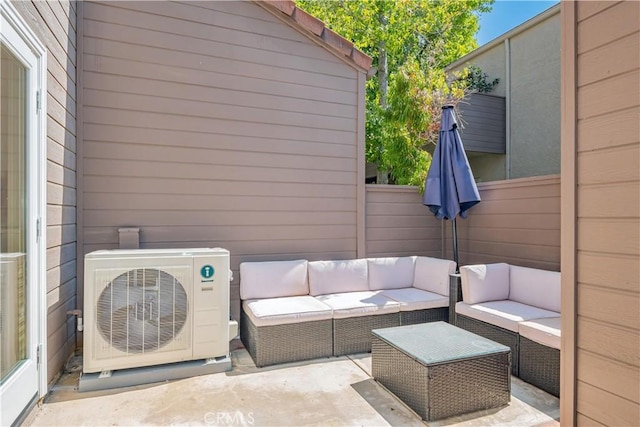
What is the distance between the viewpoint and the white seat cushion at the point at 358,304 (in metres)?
3.29

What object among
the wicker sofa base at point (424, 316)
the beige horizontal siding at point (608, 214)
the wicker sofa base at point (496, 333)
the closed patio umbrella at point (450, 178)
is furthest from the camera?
the closed patio umbrella at point (450, 178)

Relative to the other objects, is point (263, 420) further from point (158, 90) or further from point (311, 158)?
point (158, 90)

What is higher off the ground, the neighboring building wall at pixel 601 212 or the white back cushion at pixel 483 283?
the neighboring building wall at pixel 601 212

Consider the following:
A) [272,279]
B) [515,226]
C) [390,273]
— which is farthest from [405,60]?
[272,279]

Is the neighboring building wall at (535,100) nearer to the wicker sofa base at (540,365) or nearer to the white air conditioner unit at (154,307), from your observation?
the wicker sofa base at (540,365)

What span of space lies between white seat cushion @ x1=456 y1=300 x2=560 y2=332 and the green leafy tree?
1.87 meters

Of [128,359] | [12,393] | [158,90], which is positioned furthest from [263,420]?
[158,90]

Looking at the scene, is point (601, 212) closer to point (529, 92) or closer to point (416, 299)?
point (416, 299)

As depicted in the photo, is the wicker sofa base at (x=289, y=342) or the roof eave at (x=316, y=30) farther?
the roof eave at (x=316, y=30)

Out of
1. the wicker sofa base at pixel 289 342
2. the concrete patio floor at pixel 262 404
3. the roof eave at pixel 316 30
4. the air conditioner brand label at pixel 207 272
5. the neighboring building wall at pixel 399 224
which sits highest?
the roof eave at pixel 316 30

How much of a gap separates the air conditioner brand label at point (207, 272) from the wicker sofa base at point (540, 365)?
2432 mm

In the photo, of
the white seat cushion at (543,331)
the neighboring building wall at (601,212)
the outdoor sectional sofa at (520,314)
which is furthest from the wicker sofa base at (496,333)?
the neighboring building wall at (601,212)

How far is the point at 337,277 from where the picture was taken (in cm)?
384

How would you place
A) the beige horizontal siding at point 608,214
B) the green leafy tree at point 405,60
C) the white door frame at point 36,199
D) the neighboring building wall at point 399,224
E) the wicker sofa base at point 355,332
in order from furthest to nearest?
the green leafy tree at point 405,60
the neighboring building wall at point 399,224
the wicker sofa base at point 355,332
the white door frame at point 36,199
the beige horizontal siding at point 608,214
